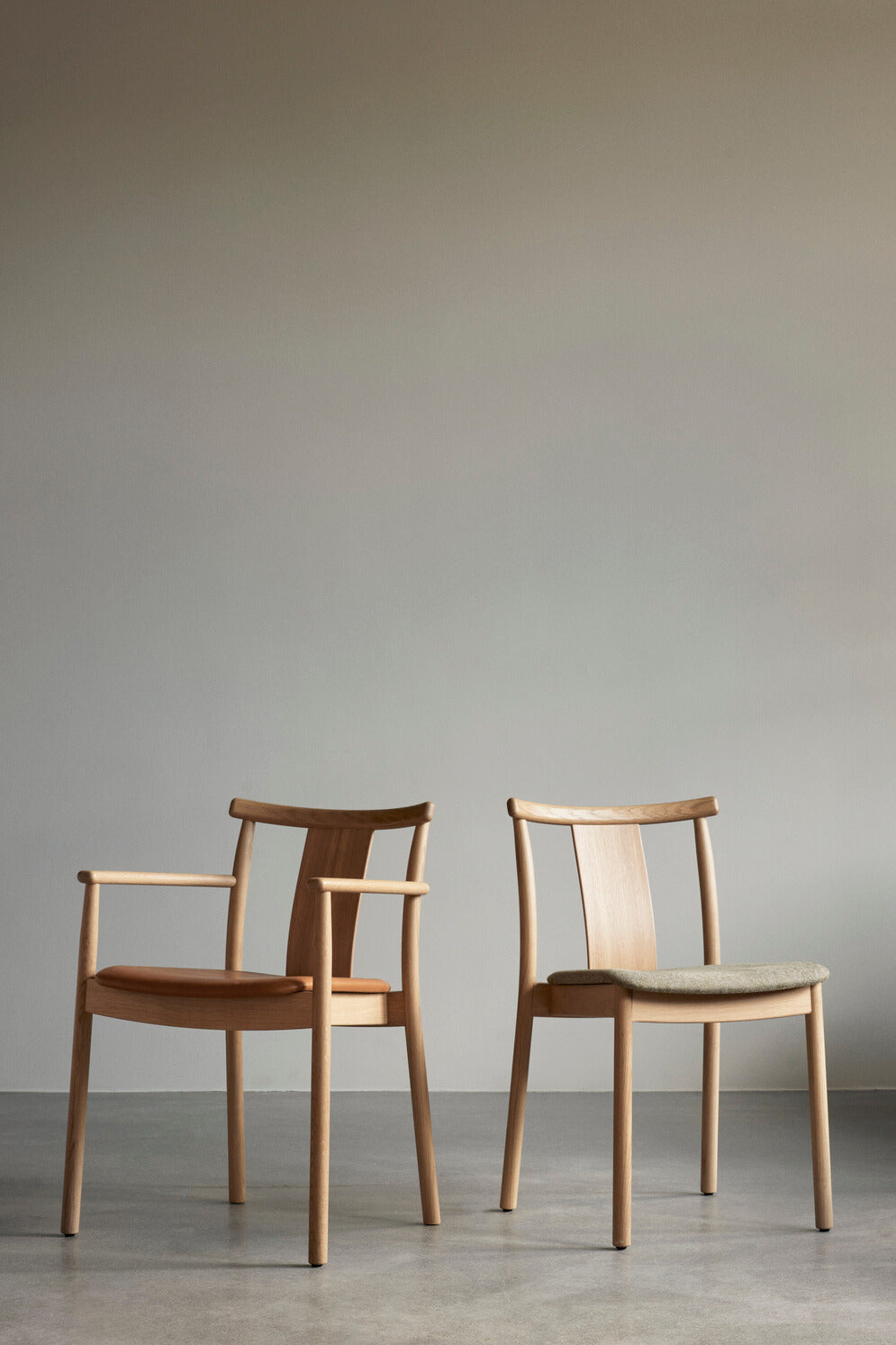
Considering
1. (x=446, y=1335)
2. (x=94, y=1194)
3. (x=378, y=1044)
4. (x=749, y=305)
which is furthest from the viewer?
(x=749, y=305)

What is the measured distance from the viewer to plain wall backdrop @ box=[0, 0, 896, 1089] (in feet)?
12.1

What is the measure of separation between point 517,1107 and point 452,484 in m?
2.08

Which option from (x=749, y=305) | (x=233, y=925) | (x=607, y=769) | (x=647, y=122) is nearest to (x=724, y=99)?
(x=647, y=122)

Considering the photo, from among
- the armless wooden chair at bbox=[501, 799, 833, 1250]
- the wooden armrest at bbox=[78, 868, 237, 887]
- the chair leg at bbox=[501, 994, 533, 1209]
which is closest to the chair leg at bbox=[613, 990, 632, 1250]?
the armless wooden chair at bbox=[501, 799, 833, 1250]

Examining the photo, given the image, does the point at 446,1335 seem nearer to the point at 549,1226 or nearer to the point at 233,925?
the point at 549,1226

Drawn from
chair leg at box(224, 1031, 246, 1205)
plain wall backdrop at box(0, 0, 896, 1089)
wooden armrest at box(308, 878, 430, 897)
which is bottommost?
chair leg at box(224, 1031, 246, 1205)

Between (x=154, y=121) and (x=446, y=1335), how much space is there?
3.67 metres

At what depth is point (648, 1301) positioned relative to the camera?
1.81 m

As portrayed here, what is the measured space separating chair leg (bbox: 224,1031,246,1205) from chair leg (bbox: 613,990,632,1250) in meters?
0.75

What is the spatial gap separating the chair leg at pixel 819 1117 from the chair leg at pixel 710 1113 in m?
0.27

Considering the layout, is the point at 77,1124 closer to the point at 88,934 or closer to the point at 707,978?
the point at 88,934

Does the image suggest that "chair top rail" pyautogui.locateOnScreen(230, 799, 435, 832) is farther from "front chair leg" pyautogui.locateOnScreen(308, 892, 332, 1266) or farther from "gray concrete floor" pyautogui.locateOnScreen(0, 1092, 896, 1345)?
"gray concrete floor" pyautogui.locateOnScreen(0, 1092, 896, 1345)

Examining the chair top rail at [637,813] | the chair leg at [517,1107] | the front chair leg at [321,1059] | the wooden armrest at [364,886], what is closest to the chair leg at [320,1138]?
the front chair leg at [321,1059]

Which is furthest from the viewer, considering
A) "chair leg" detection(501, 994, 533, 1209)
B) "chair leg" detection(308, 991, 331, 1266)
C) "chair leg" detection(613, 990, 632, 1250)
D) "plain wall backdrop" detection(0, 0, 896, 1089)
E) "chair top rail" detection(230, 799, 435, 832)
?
"plain wall backdrop" detection(0, 0, 896, 1089)
